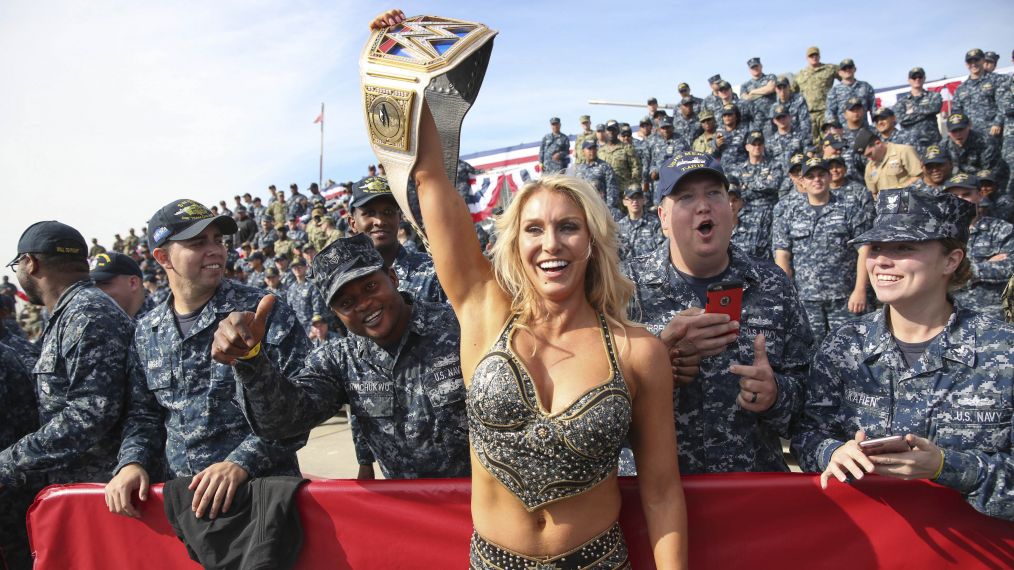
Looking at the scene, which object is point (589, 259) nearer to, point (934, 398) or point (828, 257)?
point (934, 398)

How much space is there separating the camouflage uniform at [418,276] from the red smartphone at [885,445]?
2.96 meters

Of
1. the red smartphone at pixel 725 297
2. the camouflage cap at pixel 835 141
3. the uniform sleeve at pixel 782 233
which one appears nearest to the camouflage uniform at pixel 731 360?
the red smartphone at pixel 725 297

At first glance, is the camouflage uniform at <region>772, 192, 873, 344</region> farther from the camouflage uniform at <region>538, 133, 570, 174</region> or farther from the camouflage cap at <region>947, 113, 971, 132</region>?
the camouflage uniform at <region>538, 133, 570, 174</region>

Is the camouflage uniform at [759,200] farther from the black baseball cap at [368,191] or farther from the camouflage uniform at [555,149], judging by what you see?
the camouflage uniform at [555,149]

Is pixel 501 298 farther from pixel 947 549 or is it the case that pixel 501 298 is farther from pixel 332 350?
pixel 947 549

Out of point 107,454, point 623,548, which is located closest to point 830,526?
point 623,548

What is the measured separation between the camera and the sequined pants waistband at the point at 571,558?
6.60 ft

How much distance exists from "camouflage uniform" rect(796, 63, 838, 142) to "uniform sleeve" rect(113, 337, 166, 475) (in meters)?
12.0

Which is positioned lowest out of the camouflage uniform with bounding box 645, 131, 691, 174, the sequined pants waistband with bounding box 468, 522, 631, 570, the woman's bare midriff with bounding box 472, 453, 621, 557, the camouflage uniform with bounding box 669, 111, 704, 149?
the sequined pants waistband with bounding box 468, 522, 631, 570

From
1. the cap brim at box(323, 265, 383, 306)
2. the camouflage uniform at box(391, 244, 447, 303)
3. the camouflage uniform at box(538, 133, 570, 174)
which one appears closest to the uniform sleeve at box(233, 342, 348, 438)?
the cap brim at box(323, 265, 383, 306)

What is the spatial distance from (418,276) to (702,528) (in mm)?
2792

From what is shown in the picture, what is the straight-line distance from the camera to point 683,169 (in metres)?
2.85

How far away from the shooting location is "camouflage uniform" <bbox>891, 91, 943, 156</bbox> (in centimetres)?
980

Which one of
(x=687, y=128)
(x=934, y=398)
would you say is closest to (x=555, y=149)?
(x=687, y=128)
